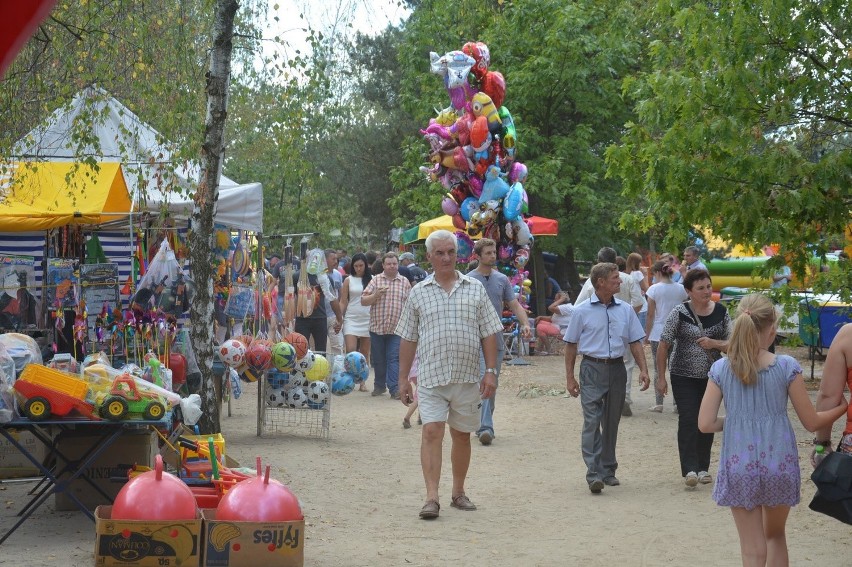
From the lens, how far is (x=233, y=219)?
12109 millimetres

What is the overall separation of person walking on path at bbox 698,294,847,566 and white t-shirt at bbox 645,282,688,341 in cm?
825

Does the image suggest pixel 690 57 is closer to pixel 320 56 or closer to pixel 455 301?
pixel 320 56

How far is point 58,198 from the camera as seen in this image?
11.0m

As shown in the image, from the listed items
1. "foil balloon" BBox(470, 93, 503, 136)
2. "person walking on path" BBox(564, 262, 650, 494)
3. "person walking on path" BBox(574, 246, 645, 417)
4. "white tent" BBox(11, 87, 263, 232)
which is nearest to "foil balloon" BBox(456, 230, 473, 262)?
"foil balloon" BBox(470, 93, 503, 136)

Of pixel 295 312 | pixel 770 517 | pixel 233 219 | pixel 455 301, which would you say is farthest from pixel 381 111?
pixel 770 517

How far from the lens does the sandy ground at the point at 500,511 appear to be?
688 centimetres

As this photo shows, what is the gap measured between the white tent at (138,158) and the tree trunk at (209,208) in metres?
0.74

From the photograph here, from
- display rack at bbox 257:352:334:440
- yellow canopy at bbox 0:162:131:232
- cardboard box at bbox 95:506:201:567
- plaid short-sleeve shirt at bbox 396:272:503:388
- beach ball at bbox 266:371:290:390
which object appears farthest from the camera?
display rack at bbox 257:352:334:440

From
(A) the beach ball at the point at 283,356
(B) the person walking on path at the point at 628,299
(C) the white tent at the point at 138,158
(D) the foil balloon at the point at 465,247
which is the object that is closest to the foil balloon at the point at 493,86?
(D) the foil balloon at the point at 465,247

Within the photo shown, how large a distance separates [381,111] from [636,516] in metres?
33.7

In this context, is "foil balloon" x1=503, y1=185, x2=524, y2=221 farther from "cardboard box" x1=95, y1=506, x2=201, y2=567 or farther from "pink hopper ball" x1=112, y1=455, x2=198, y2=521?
"cardboard box" x1=95, y1=506, x2=201, y2=567

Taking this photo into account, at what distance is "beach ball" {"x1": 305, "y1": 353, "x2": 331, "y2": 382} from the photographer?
11906 millimetres

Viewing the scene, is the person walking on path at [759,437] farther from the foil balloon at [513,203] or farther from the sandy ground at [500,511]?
the foil balloon at [513,203]

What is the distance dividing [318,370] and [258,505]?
5813 mm
